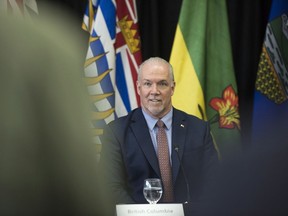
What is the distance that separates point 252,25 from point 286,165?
4.16 metres

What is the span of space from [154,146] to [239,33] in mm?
1831

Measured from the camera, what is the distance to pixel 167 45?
4766 millimetres

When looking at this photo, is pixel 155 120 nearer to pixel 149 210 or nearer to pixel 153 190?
pixel 153 190

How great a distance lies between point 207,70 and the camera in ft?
15.4

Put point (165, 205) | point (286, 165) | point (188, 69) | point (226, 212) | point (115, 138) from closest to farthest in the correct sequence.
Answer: point (286, 165) < point (226, 212) < point (165, 205) < point (115, 138) < point (188, 69)

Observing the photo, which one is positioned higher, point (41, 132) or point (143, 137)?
point (41, 132)

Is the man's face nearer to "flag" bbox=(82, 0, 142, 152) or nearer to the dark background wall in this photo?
"flag" bbox=(82, 0, 142, 152)

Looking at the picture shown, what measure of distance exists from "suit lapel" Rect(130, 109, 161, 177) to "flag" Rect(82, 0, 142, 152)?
80cm

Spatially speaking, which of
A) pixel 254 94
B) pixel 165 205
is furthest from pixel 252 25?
pixel 165 205

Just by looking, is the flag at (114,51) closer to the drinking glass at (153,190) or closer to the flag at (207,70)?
the flag at (207,70)

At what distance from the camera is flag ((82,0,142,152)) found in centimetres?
438

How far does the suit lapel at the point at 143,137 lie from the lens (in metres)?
3.35

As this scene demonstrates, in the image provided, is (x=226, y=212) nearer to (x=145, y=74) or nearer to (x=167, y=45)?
(x=145, y=74)

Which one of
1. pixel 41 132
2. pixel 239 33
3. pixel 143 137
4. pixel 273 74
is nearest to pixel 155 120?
pixel 143 137
